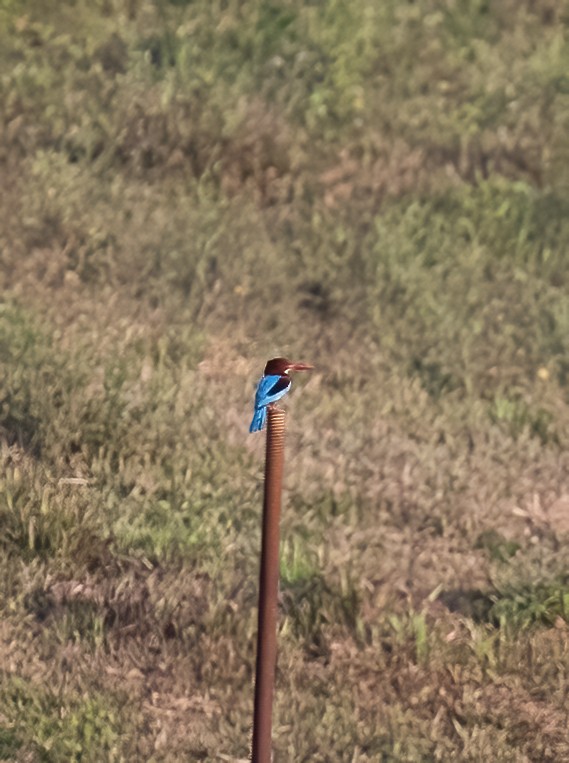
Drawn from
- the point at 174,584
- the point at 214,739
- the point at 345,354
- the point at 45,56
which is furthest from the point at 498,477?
the point at 45,56

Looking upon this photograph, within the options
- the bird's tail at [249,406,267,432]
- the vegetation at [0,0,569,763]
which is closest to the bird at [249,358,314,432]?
the bird's tail at [249,406,267,432]

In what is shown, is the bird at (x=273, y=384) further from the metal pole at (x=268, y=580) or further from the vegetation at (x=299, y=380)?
the vegetation at (x=299, y=380)

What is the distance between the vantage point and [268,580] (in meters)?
4.45

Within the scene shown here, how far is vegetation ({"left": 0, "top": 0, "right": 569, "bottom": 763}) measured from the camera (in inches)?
241

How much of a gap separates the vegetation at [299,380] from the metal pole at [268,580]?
1.15 metres

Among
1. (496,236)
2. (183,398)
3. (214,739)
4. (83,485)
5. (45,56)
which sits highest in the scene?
(45,56)

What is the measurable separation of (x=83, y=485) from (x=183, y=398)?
3.90ft

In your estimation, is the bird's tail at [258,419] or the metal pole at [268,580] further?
the bird's tail at [258,419]

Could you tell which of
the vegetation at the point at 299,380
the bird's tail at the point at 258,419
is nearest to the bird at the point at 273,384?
the bird's tail at the point at 258,419

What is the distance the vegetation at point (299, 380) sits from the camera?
20.1 ft

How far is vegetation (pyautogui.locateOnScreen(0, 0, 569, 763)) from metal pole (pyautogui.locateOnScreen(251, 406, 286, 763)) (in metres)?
1.15

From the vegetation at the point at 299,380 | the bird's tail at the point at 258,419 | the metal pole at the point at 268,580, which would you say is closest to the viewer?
the metal pole at the point at 268,580

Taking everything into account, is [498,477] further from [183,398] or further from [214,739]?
[214,739]

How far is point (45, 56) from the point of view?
11.4 m
